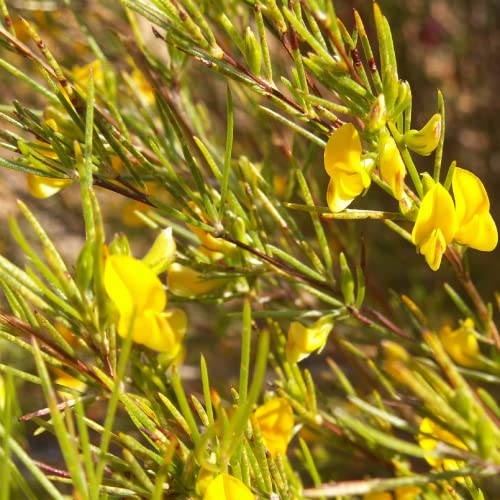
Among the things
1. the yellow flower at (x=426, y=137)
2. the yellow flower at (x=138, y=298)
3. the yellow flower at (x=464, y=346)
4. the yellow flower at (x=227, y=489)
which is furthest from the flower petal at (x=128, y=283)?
the yellow flower at (x=464, y=346)

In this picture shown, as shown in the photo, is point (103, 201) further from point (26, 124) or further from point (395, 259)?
point (26, 124)

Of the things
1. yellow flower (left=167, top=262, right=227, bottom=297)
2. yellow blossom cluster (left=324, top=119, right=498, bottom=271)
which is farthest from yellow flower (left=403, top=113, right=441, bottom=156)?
yellow flower (left=167, top=262, right=227, bottom=297)

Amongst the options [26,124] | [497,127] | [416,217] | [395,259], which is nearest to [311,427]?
[416,217]

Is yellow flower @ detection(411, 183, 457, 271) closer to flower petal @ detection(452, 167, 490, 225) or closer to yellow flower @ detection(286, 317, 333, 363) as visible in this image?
flower petal @ detection(452, 167, 490, 225)

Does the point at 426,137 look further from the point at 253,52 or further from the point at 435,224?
the point at 253,52

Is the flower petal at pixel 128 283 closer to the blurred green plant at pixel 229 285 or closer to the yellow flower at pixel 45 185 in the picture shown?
the blurred green plant at pixel 229 285

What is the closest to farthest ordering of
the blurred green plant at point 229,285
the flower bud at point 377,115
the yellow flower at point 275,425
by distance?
1. the blurred green plant at point 229,285
2. the flower bud at point 377,115
3. the yellow flower at point 275,425
